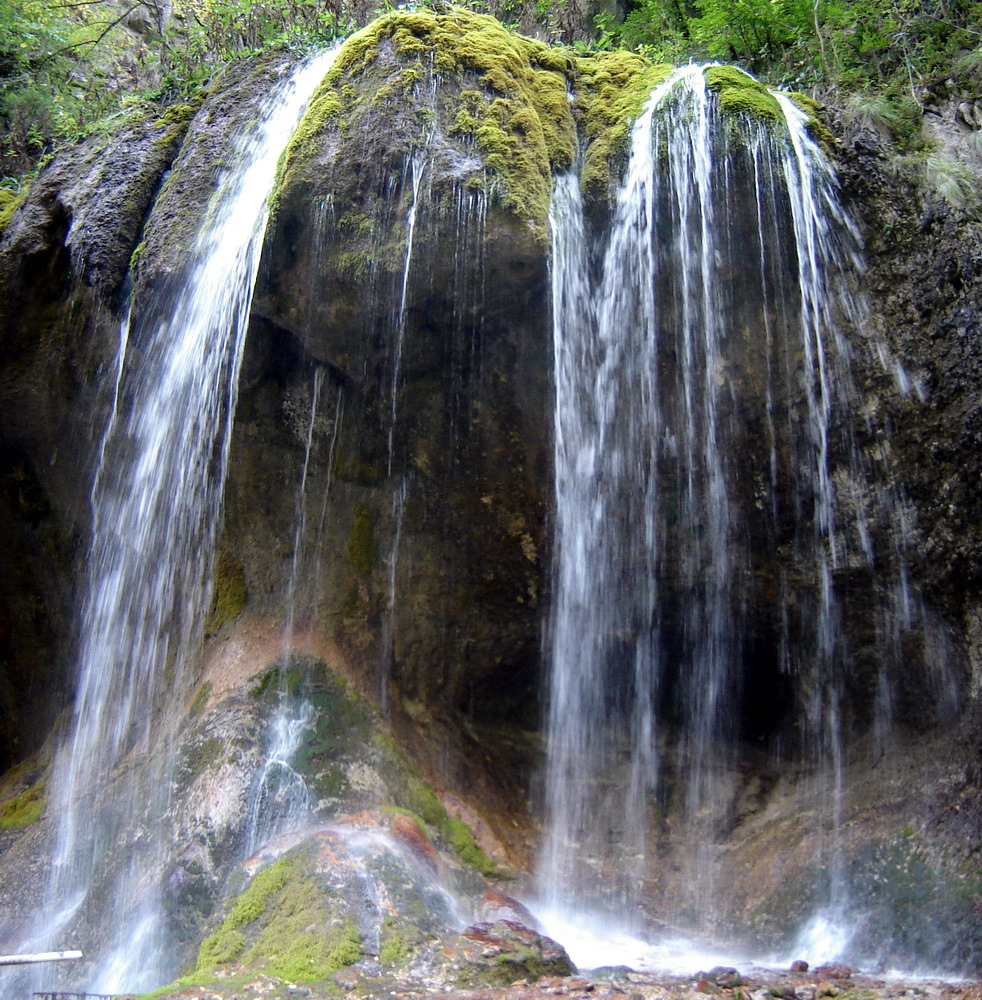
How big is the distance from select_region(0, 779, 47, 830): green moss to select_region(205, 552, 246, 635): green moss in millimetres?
2093

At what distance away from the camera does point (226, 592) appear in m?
6.82

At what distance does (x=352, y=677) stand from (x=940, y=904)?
404 cm

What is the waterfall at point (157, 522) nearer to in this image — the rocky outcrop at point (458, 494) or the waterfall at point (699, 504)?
the rocky outcrop at point (458, 494)

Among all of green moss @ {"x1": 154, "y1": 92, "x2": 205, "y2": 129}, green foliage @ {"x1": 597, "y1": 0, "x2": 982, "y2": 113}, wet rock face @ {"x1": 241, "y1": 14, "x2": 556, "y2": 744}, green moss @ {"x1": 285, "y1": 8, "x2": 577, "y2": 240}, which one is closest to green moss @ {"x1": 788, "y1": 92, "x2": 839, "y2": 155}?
→ green foliage @ {"x1": 597, "y1": 0, "x2": 982, "y2": 113}

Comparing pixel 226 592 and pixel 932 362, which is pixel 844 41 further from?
pixel 226 592

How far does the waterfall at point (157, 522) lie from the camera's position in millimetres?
6438

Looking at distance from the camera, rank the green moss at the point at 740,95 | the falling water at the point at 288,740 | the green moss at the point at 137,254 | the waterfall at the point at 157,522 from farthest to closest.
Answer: the green moss at the point at 137,254 < the green moss at the point at 740,95 < the waterfall at the point at 157,522 < the falling water at the point at 288,740

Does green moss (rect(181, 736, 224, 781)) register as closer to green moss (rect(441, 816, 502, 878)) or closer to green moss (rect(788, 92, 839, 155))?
green moss (rect(441, 816, 502, 878))

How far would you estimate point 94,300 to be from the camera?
7668 millimetres

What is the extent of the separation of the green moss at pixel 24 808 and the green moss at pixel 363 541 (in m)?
3.23

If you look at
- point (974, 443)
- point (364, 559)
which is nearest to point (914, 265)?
point (974, 443)

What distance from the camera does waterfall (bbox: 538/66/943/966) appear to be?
6469 mm

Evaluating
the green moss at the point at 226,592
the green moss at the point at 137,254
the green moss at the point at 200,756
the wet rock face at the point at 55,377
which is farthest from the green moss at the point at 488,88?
the green moss at the point at 200,756

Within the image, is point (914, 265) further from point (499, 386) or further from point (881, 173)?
point (499, 386)
